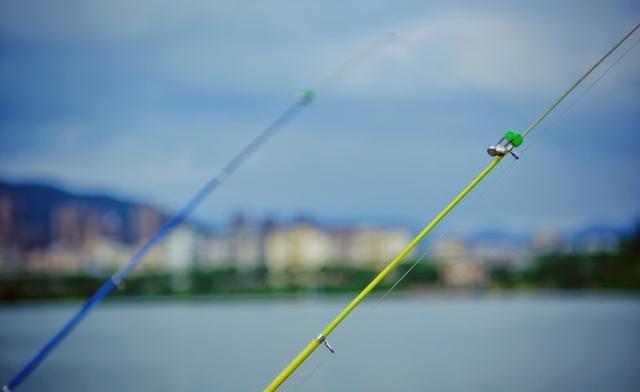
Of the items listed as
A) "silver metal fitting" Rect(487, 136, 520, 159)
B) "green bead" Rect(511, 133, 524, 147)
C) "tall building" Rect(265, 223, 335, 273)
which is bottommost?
"silver metal fitting" Rect(487, 136, 520, 159)

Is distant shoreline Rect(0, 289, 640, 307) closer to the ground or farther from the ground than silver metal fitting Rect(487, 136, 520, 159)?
farther from the ground

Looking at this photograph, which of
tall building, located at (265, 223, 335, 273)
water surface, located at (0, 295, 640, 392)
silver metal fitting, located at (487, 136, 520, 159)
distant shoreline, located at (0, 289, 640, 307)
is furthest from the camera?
tall building, located at (265, 223, 335, 273)

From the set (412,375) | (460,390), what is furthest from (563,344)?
(460,390)

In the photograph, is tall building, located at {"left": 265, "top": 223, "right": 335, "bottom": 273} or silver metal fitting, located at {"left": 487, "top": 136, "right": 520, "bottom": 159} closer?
silver metal fitting, located at {"left": 487, "top": 136, "right": 520, "bottom": 159}

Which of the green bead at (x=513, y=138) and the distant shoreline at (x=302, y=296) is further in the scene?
the distant shoreline at (x=302, y=296)

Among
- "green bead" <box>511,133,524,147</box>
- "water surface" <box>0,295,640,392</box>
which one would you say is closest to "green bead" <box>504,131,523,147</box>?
"green bead" <box>511,133,524,147</box>

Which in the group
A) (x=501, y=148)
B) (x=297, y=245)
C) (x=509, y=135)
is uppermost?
(x=297, y=245)

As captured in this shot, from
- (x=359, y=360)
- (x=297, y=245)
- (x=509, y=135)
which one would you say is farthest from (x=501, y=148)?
(x=297, y=245)

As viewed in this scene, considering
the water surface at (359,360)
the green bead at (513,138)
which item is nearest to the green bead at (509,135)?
the green bead at (513,138)

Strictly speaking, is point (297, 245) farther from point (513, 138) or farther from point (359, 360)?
point (513, 138)

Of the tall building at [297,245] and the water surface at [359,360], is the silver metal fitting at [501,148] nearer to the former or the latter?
the water surface at [359,360]

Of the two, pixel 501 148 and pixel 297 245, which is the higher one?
pixel 297 245

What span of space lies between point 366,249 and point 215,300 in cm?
5741

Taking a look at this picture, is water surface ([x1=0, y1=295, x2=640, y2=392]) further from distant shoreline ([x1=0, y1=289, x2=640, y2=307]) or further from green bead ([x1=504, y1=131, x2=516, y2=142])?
distant shoreline ([x1=0, y1=289, x2=640, y2=307])
